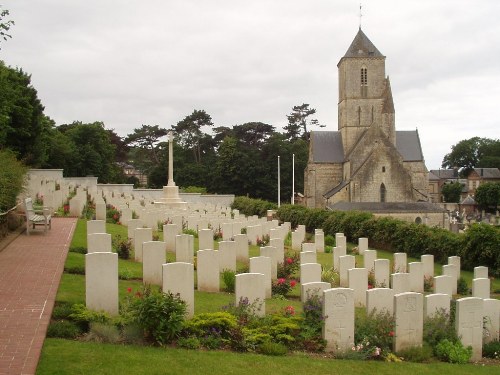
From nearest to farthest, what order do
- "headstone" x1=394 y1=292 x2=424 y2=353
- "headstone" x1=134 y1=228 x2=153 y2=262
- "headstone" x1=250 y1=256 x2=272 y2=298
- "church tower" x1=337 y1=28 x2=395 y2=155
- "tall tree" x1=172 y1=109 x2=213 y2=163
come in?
"headstone" x1=394 y1=292 x2=424 y2=353 < "headstone" x1=250 y1=256 x2=272 y2=298 < "headstone" x1=134 y1=228 x2=153 y2=262 < "church tower" x1=337 y1=28 x2=395 y2=155 < "tall tree" x1=172 y1=109 x2=213 y2=163

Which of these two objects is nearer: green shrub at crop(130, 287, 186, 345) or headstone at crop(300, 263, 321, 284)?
green shrub at crop(130, 287, 186, 345)

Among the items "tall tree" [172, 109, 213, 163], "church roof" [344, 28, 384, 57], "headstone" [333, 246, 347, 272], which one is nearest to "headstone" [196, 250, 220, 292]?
"headstone" [333, 246, 347, 272]

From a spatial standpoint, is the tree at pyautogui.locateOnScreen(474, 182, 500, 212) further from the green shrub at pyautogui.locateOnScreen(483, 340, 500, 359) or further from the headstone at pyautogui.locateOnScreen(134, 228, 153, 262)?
the green shrub at pyautogui.locateOnScreen(483, 340, 500, 359)

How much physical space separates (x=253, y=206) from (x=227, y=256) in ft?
87.9

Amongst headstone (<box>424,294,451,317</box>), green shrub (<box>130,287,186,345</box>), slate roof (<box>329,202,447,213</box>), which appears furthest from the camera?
slate roof (<box>329,202,447,213</box>)

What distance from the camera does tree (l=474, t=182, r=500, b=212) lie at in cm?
7869

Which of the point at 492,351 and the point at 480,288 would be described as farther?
the point at 480,288

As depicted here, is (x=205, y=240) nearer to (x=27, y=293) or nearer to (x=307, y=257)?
(x=307, y=257)

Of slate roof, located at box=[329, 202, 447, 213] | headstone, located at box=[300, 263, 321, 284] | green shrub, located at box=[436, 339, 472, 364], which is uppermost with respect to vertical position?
slate roof, located at box=[329, 202, 447, 213]

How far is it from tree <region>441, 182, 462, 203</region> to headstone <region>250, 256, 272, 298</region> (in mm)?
90344

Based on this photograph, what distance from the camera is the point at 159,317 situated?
774 cm

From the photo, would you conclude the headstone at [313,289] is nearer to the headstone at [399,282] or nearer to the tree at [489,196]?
the headstone at [399,282]

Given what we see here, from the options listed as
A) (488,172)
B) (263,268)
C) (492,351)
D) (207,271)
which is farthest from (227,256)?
(488,172)

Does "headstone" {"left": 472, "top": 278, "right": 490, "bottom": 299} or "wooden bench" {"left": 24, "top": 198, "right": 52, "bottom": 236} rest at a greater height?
"wooden bench" {"left": 24, "top": 198, "right": 52, "bottom": 236}
